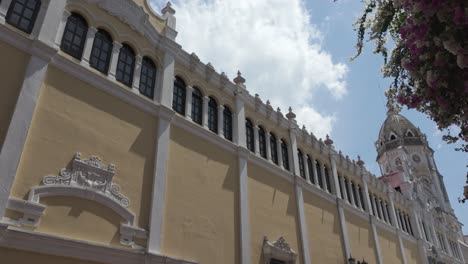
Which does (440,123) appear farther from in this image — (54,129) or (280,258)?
(280,258)

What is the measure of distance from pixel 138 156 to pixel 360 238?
14292 millimetres

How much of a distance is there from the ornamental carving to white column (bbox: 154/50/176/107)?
3040mm

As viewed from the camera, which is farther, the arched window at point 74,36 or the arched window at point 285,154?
the arched window at point 285,154

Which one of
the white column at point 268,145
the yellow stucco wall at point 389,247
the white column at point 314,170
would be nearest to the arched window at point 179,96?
the white column at point 268,145

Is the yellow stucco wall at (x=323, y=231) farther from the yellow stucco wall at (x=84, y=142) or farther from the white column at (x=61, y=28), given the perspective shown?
the white column at (x=61, y=28)

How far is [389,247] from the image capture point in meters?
23.2

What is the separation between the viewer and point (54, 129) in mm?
8828

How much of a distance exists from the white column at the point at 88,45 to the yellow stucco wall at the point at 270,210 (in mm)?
6998

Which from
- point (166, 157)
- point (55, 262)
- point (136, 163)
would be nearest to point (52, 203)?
point (55, 262)

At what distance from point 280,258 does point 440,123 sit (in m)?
9.18

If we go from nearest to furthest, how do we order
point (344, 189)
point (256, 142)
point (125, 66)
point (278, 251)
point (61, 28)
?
1. point (61, 28)
2. point (125, 66)
3. point (278, 251)
4. point (256, 142)
5. point (344, 189)

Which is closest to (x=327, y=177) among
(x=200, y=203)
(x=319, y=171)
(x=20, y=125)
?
(x=319, y=171)

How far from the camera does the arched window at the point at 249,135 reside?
50.6ft

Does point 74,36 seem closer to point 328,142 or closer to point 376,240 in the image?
point 328,142
